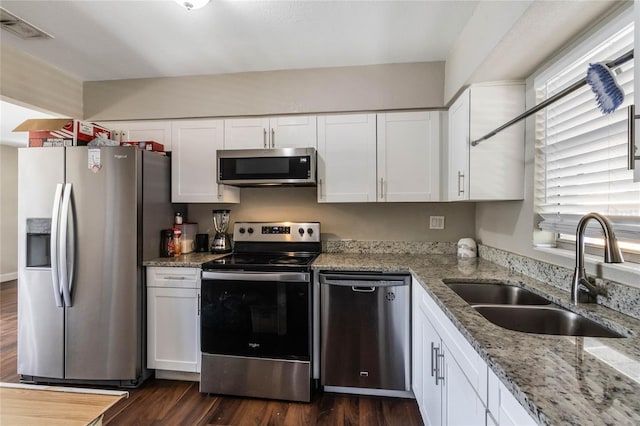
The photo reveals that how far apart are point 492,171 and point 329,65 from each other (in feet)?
4.78

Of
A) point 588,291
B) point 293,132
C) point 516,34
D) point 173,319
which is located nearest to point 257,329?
point 173,319

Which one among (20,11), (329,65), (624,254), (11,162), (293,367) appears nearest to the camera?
(624,254)

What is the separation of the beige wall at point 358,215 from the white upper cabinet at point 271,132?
1.43ft

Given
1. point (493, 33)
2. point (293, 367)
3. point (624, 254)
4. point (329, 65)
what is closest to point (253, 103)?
point (329, 65)

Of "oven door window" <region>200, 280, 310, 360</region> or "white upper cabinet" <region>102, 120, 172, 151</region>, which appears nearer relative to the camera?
"oven door window" <region>200, 280, 310, 360</region>

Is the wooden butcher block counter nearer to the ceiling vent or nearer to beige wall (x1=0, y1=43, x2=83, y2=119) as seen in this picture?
the ceiling vent

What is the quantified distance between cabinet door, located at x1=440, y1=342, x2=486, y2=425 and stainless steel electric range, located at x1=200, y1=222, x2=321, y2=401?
934 mm

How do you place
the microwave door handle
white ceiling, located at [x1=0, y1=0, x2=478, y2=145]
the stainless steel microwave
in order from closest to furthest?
white ceiling, located at [x1=0, y1=0, x2=478, y2=145] < the microwave door handle < the stainless steel microwave

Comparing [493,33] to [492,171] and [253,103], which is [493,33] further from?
[253,103]

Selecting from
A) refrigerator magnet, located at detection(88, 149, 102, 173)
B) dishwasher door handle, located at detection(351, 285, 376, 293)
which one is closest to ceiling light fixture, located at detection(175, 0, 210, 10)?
refrigerator magnet, located at detection(88, 149, 102, 173)

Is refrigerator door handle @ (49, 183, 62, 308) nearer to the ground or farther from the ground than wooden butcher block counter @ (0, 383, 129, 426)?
farther from the ground

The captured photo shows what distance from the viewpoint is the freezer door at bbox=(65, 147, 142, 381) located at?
Result: 2127 millimetres

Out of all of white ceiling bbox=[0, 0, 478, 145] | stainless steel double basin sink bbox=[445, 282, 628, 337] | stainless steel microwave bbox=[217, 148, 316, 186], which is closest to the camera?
stainless steel double basin sink bbox=[445, 282, 628, 337]

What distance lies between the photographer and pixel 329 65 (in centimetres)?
243
